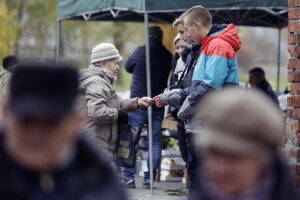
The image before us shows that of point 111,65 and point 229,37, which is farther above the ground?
point 229,37

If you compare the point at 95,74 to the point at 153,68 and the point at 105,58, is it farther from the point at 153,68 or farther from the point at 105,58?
the point at 153,68

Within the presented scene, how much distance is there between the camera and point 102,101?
738 centimetres

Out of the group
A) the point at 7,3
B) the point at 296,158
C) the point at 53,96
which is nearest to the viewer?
the point at 53,96

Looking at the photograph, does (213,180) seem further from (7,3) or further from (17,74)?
(7,3)

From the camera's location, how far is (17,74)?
8.79 feet

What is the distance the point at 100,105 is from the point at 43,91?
186 inches

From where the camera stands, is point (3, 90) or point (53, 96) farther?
point (3, 90)

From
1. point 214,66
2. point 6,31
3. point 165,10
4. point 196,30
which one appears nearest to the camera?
point 214,66

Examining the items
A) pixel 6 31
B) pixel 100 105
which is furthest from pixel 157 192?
pixel 6 31

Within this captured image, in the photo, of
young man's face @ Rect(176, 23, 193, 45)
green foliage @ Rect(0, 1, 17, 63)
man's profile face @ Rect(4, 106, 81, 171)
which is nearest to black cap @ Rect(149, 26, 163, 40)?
young man's face @ Rect(176, 23, 193, 45)

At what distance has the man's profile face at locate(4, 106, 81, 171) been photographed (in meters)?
2.59

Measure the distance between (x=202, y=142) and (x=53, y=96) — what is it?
0.52 meters

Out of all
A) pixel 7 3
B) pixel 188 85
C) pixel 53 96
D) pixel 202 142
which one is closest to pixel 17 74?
pixel 53 96

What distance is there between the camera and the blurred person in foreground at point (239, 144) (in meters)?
2.67
